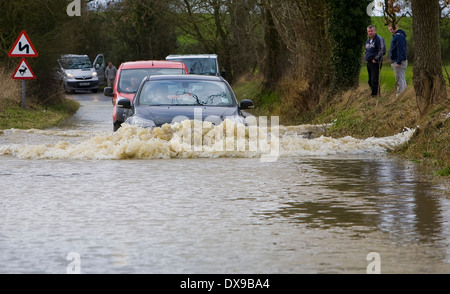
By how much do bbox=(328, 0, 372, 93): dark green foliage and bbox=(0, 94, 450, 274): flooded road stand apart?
1050 cm

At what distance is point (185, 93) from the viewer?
59.8ft

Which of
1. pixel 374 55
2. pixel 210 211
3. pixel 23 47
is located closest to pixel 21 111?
pixel 23 47

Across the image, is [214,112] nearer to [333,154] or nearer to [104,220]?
[333,154]

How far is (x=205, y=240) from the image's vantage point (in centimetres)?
871

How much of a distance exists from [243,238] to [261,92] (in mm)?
31270

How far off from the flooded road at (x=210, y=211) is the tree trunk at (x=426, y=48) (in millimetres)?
2221

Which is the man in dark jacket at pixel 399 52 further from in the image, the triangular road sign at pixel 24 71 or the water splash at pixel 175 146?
the triangular road sign at pixel 24 71

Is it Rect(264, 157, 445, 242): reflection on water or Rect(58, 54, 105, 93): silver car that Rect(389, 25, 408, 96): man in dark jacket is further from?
Rect(58, 54, 105, 93): silver car

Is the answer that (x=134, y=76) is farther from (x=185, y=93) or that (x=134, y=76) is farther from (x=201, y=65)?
(x=201, y=65)

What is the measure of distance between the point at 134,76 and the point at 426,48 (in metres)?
7.71

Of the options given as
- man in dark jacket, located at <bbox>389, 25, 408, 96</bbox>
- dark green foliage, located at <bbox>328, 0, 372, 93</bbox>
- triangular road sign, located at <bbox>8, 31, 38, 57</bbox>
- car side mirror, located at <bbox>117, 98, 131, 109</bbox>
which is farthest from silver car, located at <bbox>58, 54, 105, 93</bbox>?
car side mirror, located at <bbox>117, 98, 131, 109</bbox>

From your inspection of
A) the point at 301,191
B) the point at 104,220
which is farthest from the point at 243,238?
the point at 301,191

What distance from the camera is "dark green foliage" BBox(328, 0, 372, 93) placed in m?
28.0

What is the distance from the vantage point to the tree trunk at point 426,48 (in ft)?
62.9
